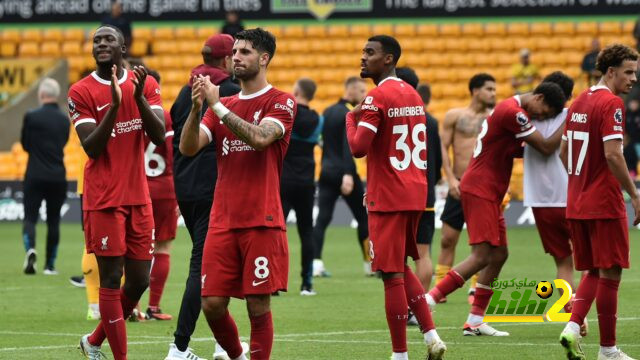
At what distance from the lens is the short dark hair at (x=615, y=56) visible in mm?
9516

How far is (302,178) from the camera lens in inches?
571

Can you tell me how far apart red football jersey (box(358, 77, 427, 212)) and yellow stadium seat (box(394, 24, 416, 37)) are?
21.3 metres

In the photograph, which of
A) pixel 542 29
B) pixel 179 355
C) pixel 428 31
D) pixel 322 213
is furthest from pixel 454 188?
pixel 428 31

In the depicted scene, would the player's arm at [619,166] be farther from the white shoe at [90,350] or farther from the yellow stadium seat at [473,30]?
the yellow stadium seat at [473,30]

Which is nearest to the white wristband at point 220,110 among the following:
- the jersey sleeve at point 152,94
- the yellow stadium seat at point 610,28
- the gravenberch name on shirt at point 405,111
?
the jersey sleeve at point 152,94

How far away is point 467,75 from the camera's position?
96.4ft

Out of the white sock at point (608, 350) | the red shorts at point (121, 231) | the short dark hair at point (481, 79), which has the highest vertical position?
the short dark hair at point (481, 79)

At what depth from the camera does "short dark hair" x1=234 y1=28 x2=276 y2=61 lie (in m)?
8.23

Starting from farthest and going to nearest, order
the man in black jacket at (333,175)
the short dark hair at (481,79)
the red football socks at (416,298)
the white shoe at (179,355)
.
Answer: the man in black jacket at (333,175) → the short dark hair at (481,79) → the red football socks at (416,298) → the white shoe at (179,355)

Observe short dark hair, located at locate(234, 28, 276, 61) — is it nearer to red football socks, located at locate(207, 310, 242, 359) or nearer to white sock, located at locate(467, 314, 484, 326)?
red football socks, located at locate(207, 310, 242, 359)

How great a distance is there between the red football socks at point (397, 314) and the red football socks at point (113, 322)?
1834 millimetres

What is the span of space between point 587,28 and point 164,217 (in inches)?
764

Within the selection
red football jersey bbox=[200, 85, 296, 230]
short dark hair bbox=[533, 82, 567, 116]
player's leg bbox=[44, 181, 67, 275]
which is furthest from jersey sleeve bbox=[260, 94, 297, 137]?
player's leg bbox=[44, 181, 67, 275]

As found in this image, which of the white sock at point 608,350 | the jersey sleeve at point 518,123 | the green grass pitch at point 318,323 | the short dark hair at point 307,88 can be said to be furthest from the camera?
the short dark hair at point 307,88
